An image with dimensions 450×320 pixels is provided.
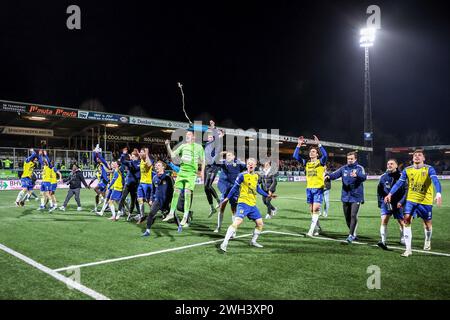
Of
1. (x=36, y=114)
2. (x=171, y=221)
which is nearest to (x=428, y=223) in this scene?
(x=171, y=221)

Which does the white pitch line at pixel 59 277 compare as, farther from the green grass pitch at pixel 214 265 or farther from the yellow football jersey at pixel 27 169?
the yellow football jersey at pixel 27 169

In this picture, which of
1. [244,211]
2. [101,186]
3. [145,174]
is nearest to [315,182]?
[244,211]

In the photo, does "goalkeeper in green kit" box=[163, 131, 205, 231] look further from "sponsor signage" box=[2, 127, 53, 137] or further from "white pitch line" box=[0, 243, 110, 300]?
"sponsor signage" box=[2, 127, 53, 137]

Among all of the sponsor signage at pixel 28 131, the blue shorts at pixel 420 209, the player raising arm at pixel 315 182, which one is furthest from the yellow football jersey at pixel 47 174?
the sponsor signage at pixel 28 131

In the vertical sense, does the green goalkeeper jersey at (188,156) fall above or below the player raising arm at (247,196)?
above

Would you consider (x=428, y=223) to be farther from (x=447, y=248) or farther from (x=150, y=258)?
(x=150, y=258)

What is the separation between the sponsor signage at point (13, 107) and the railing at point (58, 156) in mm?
2933

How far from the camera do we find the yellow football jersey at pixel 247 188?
273 inches

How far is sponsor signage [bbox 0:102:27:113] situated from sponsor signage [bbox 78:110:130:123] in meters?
4.25

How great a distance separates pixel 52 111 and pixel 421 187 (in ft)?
86.9

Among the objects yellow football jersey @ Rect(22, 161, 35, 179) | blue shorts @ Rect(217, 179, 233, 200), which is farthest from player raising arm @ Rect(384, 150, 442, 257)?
yellow football jersey @ Rect(22, 161, 35, 179)

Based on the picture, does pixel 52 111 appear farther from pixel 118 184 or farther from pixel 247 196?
pixel 247 196

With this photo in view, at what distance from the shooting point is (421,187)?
6844mm

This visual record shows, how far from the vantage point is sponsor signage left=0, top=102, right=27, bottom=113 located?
23.8 metres
